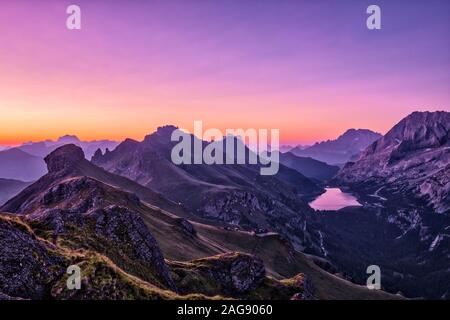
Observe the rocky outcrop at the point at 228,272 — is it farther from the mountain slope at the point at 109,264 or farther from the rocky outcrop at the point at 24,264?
the rocky outcrop at the point at 24,264

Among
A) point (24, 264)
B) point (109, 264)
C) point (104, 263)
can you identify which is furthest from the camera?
point (109, 264)

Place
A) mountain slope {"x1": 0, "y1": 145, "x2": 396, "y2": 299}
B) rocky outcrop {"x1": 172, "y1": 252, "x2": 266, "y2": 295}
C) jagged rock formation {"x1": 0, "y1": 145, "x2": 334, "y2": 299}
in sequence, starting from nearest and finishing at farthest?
1. jagged rock formation {"x1": 0, "y1": 145, "x2": 334, "y2": 299}
2. mountain slope {"x1": 0, "y1": 145, "x2": 396, "y2": 299}
3. rocky outcrop {"x1": 172, "y1": 252, "x2": 266, "y2": 295}
